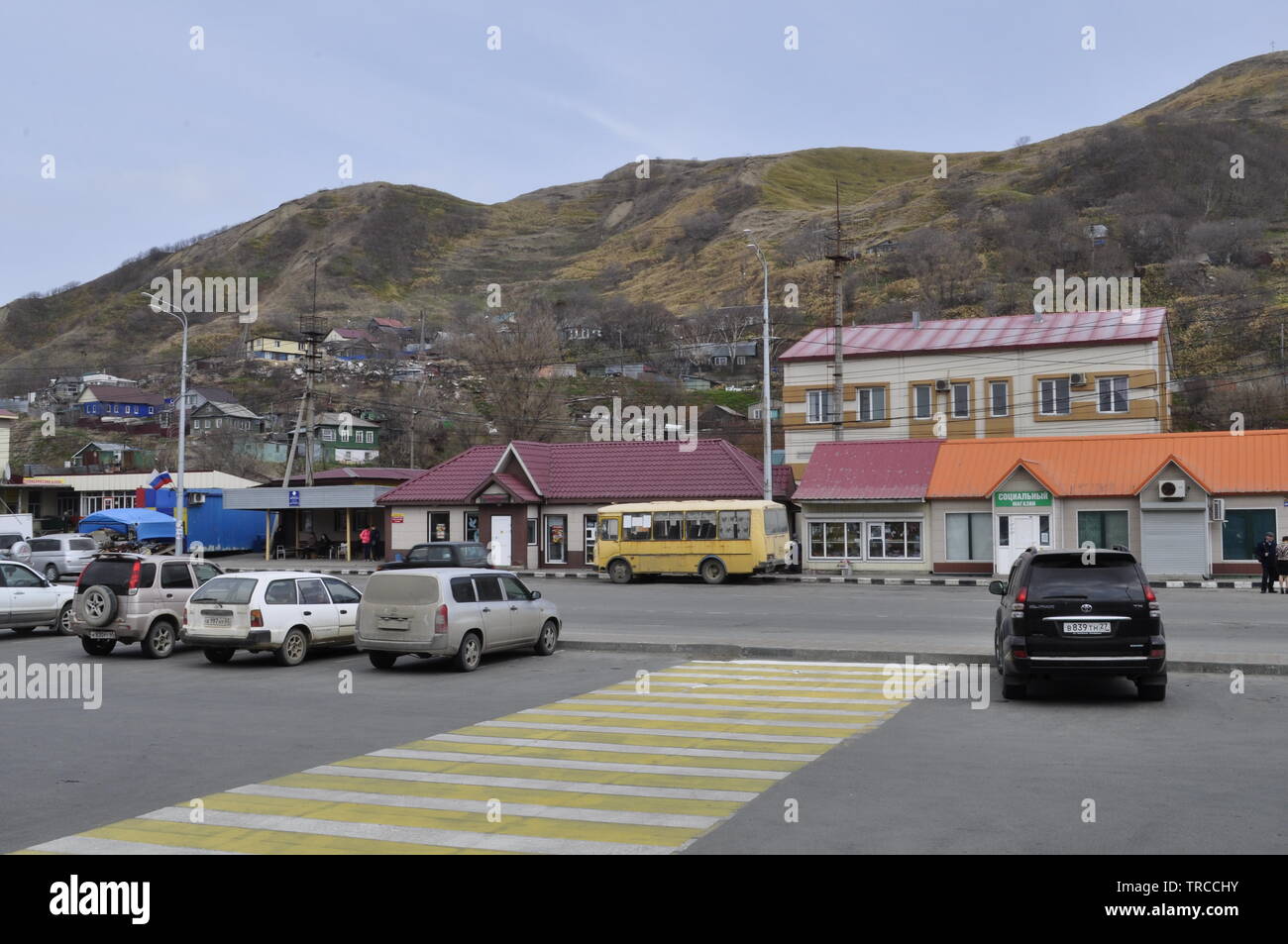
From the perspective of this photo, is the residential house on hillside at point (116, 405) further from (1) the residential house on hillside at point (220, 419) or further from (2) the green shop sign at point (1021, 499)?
(2) the green shop sign at point (1021, 499)

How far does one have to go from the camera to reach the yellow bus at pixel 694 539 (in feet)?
129

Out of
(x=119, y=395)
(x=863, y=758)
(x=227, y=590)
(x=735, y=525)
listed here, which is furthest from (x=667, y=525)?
(x=119, y=395)

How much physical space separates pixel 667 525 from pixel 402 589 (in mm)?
23696

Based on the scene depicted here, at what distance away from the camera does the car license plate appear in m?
13.0

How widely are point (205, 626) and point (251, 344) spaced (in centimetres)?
16792

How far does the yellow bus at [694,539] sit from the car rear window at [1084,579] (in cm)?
2565

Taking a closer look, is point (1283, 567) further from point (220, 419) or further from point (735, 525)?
point (220, 419)

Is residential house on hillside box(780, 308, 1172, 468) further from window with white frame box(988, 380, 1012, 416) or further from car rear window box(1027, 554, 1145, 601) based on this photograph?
car rear window box(1027, 554, 1145, 601)

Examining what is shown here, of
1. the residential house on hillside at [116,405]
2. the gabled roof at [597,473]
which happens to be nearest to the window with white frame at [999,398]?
the gabled roof at [597,473]

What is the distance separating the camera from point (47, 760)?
10430mm
